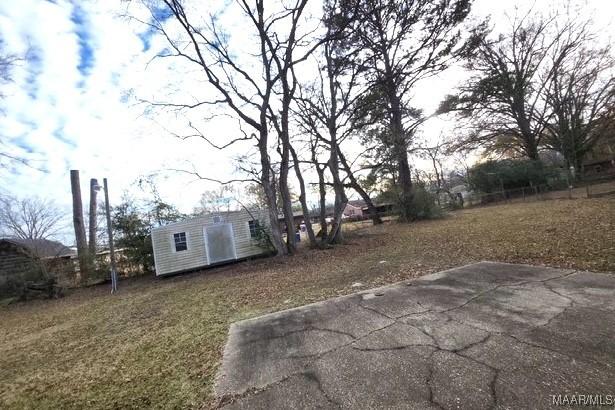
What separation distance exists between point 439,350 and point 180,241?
12515 millimetres

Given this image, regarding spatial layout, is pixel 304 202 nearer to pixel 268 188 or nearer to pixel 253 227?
pixel 268 188

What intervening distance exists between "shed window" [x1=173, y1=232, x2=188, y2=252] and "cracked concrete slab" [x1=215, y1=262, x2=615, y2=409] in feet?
32.6

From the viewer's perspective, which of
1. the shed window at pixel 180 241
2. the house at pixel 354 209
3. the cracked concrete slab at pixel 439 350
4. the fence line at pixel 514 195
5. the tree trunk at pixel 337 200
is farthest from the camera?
the house at pixel 354 209

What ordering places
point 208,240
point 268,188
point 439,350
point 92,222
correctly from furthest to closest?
point 92,222
point 208,240
point 268,188
point 439,350

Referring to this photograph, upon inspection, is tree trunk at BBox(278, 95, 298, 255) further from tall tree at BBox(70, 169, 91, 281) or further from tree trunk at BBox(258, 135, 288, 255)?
tall tree at BBox(70, 169, 91, 281)

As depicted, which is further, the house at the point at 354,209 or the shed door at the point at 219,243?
the house at the point at 354,209

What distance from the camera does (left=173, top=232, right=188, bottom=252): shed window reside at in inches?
500

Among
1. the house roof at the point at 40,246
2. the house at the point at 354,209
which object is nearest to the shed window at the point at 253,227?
the house roof at the point at 40,246

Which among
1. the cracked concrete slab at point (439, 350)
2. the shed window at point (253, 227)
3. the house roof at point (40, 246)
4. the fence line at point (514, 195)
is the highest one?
the house roof at point (40, 246)

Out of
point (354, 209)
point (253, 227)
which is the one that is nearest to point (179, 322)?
point (253, 227)

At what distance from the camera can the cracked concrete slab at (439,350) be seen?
1917 mm

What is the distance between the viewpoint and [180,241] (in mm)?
12766

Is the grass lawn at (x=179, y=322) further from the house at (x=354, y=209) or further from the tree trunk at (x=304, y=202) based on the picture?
the house at (x=354, y=209)

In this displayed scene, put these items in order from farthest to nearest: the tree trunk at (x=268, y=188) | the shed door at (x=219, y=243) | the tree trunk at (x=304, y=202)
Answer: the shed door at (x=219, y=243) < the tree trunk at (x=304, y=202) < the tree trunk at (x=268, y=188)
